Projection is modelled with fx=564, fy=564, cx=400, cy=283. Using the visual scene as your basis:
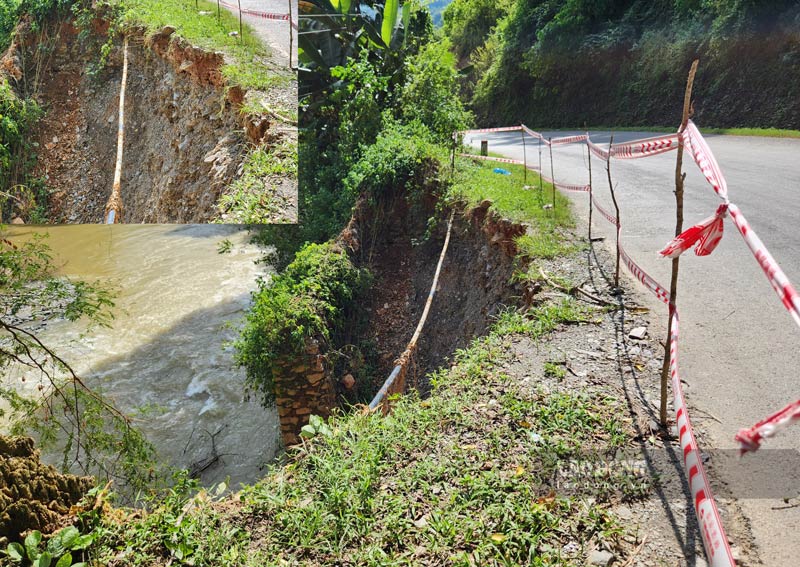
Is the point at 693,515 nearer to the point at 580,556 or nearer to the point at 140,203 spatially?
the point at 580,556

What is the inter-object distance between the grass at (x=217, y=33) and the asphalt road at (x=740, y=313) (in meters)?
3.22

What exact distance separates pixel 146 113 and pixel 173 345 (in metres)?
3.53

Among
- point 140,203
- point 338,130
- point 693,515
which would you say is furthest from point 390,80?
point 693,515

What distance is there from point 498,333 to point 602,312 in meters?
0.69

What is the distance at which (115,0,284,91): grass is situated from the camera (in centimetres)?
354

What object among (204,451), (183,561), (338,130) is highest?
(338,130)

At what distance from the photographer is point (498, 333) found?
384 cm

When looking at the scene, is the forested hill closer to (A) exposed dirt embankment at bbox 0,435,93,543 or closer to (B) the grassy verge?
(B) the grassy verge

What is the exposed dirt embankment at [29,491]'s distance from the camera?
231cm

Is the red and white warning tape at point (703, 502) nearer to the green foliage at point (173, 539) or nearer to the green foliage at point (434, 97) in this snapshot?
the green foliage at point (173, 539)

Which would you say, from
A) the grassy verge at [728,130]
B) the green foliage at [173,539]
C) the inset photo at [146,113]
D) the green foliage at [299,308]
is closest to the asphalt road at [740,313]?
the grassy verge at [728,130]

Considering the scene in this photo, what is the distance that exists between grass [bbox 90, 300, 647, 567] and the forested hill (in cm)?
808

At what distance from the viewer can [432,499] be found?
2.41 meters

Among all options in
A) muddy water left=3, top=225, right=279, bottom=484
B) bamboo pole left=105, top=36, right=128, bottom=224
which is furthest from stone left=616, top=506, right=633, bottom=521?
muddy water left=3, top=225, right=279, bottom=484
